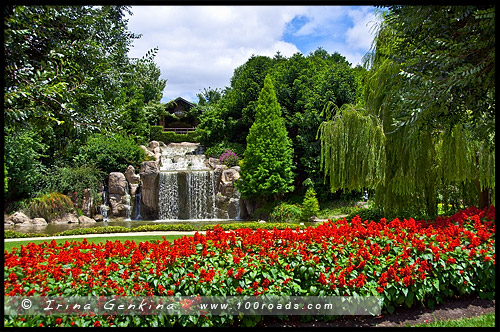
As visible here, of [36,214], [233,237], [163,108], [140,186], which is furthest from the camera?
[163,108]

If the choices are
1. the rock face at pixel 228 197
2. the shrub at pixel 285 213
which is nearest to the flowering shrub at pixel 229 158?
the rock face at pixel 228 197

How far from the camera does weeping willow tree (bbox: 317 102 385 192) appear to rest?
9.25 m

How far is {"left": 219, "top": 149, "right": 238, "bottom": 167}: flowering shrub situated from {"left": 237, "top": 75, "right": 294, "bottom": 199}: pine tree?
2.43 metres

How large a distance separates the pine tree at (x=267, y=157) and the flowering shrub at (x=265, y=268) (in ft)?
44.9

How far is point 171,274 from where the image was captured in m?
3.93

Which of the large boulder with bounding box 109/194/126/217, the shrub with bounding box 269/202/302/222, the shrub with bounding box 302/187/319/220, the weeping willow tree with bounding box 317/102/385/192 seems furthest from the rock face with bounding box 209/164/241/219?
the weeping willow tree with bounding box 317/102/385/192

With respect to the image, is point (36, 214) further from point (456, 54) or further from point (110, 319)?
point (456, 54)

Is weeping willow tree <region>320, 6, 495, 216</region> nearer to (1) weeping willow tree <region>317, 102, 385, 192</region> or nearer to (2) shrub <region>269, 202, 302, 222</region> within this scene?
(1) weeping willow tree <region>317, 102, 385, 192</region>

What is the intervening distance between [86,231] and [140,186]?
883 centimetres

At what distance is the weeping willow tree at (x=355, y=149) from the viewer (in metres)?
Result: 9.25

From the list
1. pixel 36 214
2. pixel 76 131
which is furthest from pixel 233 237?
pixel 36 214

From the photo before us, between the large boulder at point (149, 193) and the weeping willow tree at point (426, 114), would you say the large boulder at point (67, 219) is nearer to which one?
the large boulder at point (149, 193)

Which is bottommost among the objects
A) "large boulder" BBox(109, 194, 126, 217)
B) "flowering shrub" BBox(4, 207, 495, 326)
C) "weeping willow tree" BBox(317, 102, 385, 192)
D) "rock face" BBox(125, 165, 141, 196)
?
"large boulder" BBox(109, 194, 126, 217)

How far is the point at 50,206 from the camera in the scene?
57.0ft
